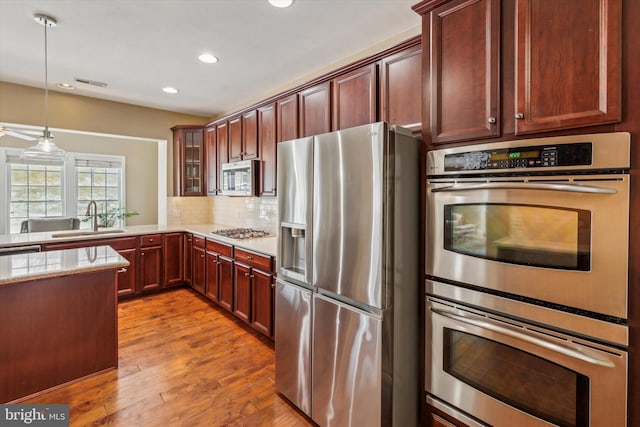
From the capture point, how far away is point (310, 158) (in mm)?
1915

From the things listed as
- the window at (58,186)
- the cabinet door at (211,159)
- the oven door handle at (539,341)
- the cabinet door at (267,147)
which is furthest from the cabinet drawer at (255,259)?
the window at (58,186)

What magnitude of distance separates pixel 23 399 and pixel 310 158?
2536mm

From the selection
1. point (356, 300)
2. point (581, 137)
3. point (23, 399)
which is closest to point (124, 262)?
point (23, 399)

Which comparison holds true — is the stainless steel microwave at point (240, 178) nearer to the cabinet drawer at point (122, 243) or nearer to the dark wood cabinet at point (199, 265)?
the dark wood cabinet at point (199, 265)

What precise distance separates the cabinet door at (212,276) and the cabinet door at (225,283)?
8cm

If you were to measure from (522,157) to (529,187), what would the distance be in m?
0.13

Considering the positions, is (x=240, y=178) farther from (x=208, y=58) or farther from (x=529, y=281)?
(x=529, y=281)

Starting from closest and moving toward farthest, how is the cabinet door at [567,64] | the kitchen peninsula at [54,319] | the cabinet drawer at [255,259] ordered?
the cabinet door at [567,64] → the kitchen peninsula at [54,319] → the cabinet drawer at [255,259]

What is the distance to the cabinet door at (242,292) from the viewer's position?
10.2ft

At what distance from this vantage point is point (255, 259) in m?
2.99

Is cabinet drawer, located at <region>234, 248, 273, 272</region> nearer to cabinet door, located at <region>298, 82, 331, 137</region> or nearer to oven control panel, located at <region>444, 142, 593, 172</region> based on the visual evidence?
cabinet door, located at <region>298, 82, 331, 137</region>

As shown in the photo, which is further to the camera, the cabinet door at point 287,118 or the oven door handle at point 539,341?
the cabinet door at point 287,118

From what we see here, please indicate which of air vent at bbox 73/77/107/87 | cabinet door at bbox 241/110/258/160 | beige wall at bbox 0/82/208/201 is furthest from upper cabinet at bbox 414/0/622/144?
beige wall at bbox 0/82/208/201

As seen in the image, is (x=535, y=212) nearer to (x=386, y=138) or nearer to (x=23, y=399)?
(x=386, y=138)
